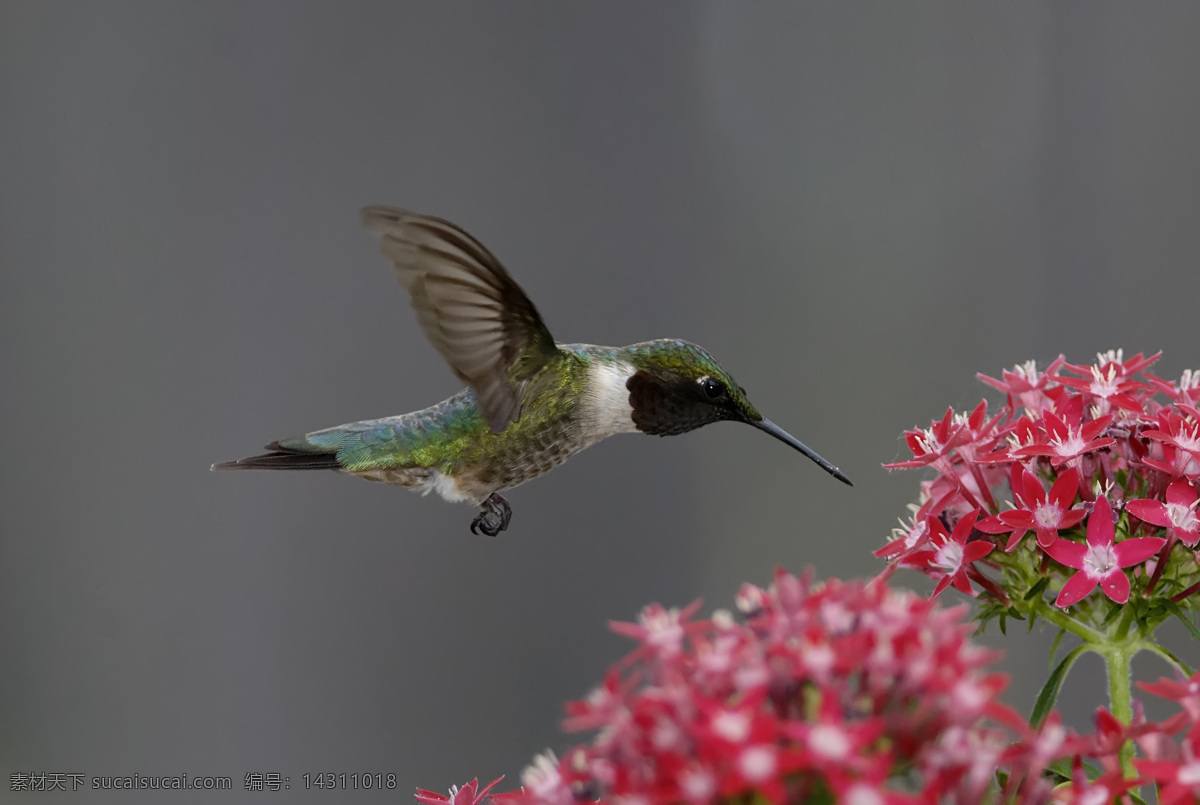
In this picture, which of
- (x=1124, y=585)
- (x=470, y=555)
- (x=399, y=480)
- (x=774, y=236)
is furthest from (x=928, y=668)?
(x=774, y=236)

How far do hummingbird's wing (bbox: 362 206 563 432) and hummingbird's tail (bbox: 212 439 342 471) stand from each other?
0.22m

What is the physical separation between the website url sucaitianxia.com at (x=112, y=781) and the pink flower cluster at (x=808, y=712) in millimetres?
2229

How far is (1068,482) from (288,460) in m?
0.79

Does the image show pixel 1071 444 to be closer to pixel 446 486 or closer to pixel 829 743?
pixel 829 743

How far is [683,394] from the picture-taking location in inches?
42.3

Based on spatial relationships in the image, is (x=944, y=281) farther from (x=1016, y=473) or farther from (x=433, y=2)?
(x=1016, y=473)

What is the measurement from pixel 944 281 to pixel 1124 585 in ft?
6.84

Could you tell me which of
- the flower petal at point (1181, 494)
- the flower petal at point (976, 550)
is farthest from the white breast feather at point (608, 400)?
the flower petal at point (1181, 494)

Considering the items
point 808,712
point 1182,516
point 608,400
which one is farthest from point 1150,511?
point 608,400

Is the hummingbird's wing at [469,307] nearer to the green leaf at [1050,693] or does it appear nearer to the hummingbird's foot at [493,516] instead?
the hummingbird's foot at [493,516]

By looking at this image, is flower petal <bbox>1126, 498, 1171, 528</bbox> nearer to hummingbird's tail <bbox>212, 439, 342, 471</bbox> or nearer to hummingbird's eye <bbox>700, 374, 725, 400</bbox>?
hummingbird's eye <bbox>700, 374, 725, 400</bbox>

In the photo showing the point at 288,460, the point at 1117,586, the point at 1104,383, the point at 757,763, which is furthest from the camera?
the point at 288,460

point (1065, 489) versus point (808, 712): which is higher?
point (1065, 489)

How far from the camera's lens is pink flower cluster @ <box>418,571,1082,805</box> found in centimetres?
41
